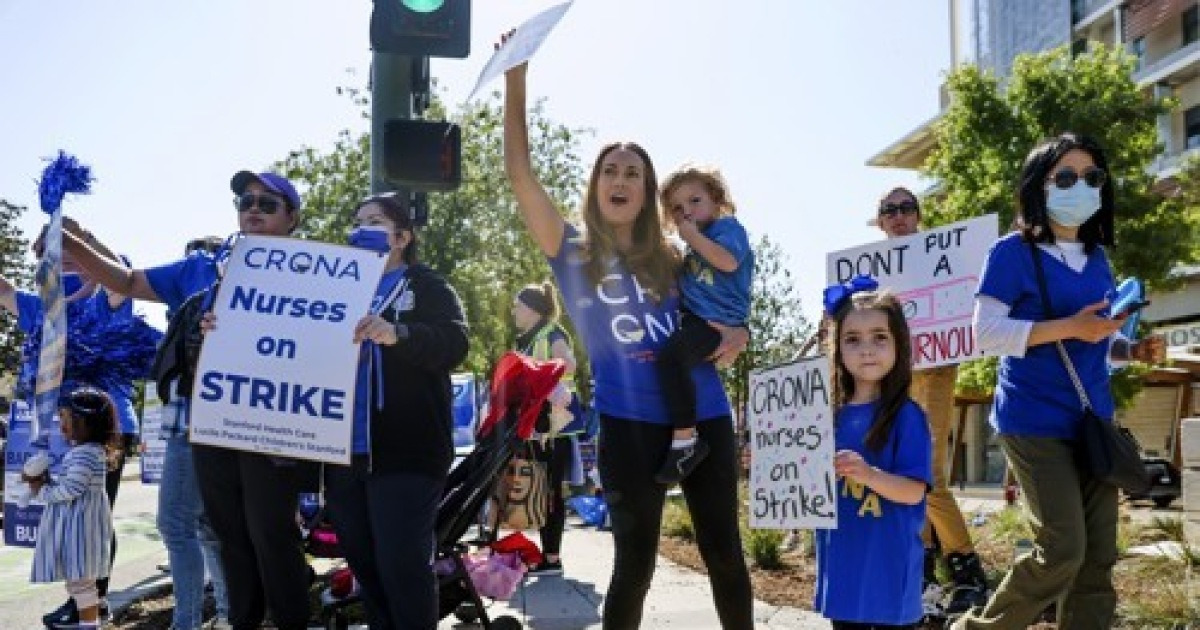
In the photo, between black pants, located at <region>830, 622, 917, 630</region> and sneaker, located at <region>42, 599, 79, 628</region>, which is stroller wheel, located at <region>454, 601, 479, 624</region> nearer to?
sneaker, located at <region>42, 599, 79, 628</region>

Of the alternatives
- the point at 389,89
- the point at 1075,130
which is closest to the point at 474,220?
the point at 1075,130

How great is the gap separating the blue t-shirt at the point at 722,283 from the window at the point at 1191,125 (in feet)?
122

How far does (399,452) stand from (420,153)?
2899 mm

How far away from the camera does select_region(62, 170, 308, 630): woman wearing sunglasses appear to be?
442 cm

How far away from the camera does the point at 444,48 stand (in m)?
6.72

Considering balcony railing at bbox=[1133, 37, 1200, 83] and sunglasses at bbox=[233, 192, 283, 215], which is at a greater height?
balcony railing at bbox=[1133, 37, 1200, 83]

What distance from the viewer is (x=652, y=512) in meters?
3.78

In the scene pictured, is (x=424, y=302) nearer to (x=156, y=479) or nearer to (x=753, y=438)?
(x=753, y=438)

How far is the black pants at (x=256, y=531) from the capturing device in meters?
4.40

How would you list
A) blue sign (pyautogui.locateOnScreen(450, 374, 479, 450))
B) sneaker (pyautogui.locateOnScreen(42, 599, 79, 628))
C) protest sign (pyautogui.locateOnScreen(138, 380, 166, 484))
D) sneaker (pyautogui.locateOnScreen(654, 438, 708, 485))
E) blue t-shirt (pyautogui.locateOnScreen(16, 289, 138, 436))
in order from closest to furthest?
sneaker (pyautogui.locateOnScreen(654, 438, 708, 485)), blue t-shirt (pyautogui.locateOnScreen(16, 289, 138, 436)), sneaker (pyautogui.locateOnScreen(42, 599, 79, 628)), protest sign (pyautogui.locateOnScreen(138, 380, 166, 484)), blue sign (pyautogui.locateOnScreen(450, 374, 479, 450))

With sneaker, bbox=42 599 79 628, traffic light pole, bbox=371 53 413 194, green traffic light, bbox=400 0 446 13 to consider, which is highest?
green traffic light, bbox=400 0 446 13

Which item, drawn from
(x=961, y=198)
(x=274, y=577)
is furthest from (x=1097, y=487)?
(x=961, y=198)

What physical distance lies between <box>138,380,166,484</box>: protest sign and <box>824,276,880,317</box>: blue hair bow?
613 centimetres

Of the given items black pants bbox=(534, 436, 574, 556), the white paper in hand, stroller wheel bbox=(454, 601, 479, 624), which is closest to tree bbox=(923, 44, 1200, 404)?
black pants bbox=(534, 436, 574, 556)
